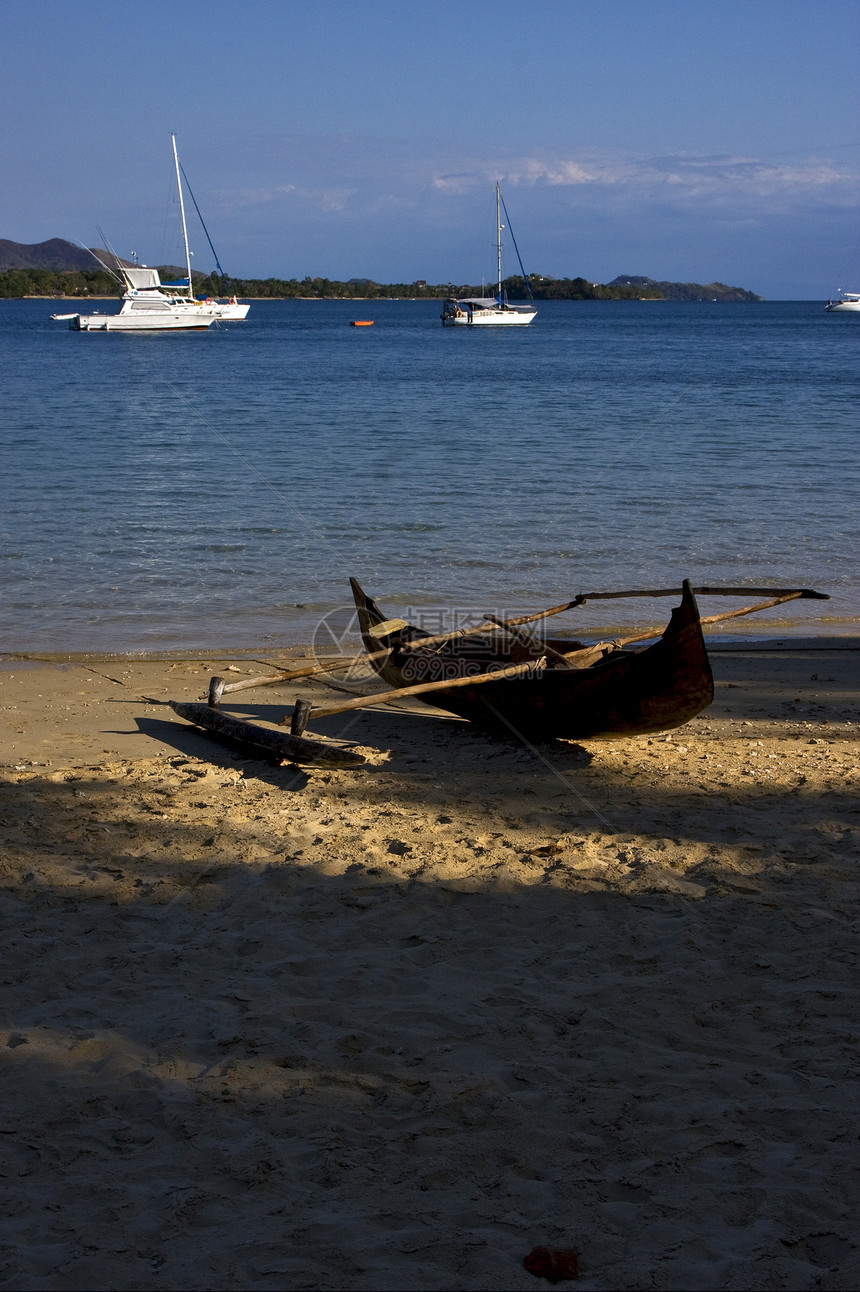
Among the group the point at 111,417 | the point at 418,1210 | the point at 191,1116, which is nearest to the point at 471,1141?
the point at 418,1210

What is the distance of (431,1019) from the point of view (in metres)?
3.41

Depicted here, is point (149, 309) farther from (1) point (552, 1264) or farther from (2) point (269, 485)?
(1) point (552, 1264)

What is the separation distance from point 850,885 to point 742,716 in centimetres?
242

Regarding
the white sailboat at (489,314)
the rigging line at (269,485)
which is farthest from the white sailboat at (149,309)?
the rigging line at (269,485)

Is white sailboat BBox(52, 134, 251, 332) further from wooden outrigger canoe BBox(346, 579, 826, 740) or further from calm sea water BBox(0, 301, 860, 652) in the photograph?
wooden outrigger canoe BBox(346, 579, 826, 740)

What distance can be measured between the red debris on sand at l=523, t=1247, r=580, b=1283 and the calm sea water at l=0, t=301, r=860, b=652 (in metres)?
6.55

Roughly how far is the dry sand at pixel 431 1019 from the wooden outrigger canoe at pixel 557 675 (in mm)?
303

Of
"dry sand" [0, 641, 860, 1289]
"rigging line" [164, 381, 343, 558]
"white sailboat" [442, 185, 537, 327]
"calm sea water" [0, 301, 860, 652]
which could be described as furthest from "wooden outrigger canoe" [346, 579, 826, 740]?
"white sailboat" [442, 185, 537, 327]

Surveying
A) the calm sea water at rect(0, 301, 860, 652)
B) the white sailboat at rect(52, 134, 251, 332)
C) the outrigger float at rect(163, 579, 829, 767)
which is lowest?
the outrigger float at rect(163, 579, 829, 767)

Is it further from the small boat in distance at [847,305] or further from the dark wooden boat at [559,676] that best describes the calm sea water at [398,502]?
the small boat in distance at [847,305]

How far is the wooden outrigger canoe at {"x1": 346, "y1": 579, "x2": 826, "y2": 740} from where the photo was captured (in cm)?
514

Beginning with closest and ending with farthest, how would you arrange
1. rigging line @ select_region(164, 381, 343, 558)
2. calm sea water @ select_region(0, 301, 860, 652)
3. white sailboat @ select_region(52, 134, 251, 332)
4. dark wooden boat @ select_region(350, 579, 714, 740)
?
dark wooden boat @ select_region(350, 579, 714, 740)
calm sea water @ select_region(0, 301, 860, 652)
rigging line @ select_region(164, 381, 343, 558)
white sailboat @ select_region(52, 134, 251, 332)

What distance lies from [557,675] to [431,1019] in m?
2.53

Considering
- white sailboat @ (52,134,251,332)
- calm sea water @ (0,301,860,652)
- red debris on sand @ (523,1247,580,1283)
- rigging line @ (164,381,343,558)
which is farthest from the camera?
white sailboat @ (52,134,251,332)
